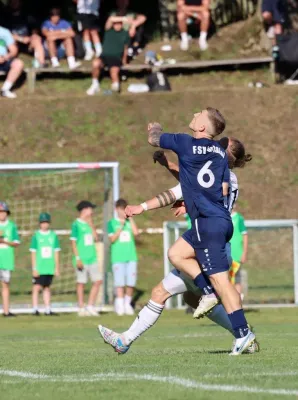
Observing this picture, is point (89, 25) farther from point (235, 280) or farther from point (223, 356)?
point (223, 356)

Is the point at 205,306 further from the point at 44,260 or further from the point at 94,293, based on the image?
the point at 44,260

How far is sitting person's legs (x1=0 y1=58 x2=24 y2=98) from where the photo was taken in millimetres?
27312

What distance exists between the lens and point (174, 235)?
70.1ft

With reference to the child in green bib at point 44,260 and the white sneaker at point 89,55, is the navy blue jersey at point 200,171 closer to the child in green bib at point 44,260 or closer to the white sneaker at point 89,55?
the child in green bib at point 44,260

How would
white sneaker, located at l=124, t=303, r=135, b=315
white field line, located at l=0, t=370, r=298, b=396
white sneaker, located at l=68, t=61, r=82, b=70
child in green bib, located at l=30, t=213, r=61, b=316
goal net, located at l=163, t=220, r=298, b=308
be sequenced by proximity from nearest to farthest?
1. white field line, located at l=0, t=370, r=298, b=396
2. white sneaker, located at l=124, t=303, r=135, b=315
3. child in green bib, located at l=30, t=213, r=61, b=316
4. goal net, located at l=163, t=220, r=298, b=308
5. white sneaker, located at l=68, t=61, r=82, b=70

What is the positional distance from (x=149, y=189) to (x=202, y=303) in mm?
16015

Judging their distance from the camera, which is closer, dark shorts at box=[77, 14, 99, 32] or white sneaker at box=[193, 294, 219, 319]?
white sneaker at box=[193, 294, 219, 319]

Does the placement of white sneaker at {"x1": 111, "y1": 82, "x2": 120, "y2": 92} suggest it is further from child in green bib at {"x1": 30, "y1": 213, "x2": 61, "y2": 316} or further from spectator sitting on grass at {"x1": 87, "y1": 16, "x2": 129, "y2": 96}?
child in green bib at {"x1": 30, "y1": 213, "x2": 61, "y2": 316}

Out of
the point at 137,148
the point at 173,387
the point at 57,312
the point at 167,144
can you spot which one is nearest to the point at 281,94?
the point at 137,148

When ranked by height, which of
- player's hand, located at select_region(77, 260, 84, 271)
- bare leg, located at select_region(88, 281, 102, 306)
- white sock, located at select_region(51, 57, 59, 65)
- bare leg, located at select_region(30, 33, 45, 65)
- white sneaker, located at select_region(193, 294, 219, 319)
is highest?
white sneaker, located at select_region(193, 294, 219, 319)

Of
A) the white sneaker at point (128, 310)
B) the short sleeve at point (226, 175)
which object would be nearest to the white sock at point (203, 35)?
the white sneaker at point (128, 310)

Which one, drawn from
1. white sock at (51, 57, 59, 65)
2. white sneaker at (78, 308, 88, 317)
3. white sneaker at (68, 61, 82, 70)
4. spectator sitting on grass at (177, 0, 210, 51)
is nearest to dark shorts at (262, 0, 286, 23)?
spectator sitting on grass at (177, 0, 210, 51)

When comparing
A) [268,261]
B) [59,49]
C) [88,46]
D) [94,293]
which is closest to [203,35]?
[88,46]

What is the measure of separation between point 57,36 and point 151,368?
68.7 feet
